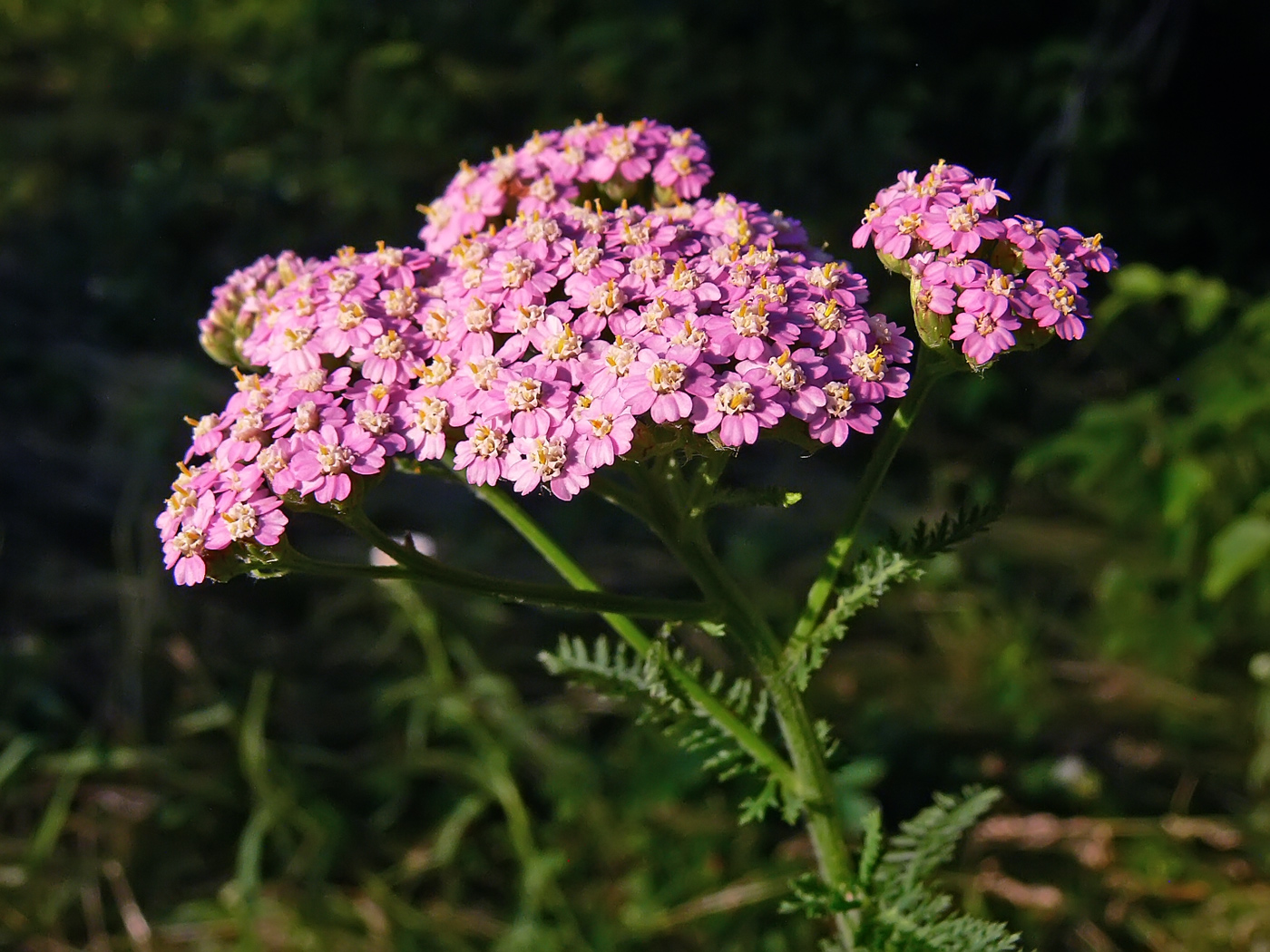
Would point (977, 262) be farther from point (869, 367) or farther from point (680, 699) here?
point (680, 699)

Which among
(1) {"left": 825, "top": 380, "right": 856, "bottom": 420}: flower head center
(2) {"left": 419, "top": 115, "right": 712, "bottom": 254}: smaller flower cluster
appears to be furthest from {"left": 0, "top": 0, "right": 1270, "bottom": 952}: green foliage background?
(2) {"left": 419, "top": 115, "right": 712, "bottom": 254}: smaller flower cluster

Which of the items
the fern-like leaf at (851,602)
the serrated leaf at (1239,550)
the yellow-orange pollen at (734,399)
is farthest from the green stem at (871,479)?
the serrated leaf at (1239,550)

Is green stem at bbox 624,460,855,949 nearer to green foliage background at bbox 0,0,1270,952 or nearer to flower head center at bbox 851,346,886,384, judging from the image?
green foliage background at bbox 0,0,1270,952

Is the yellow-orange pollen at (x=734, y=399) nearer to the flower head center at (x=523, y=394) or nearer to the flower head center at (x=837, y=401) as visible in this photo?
the flower head center at (x=837, y=401)

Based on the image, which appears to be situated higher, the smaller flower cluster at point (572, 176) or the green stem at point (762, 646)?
the smaller flower cluster at point (572, 176)

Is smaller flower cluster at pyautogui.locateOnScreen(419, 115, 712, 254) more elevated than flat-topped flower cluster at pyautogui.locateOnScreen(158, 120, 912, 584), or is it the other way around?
smaller flower cluster at pyautogui.locateOnScreen(419, 115, 712, 254)

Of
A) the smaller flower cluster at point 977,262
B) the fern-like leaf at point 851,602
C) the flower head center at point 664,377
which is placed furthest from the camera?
the fern-like leaf at point 851,602
